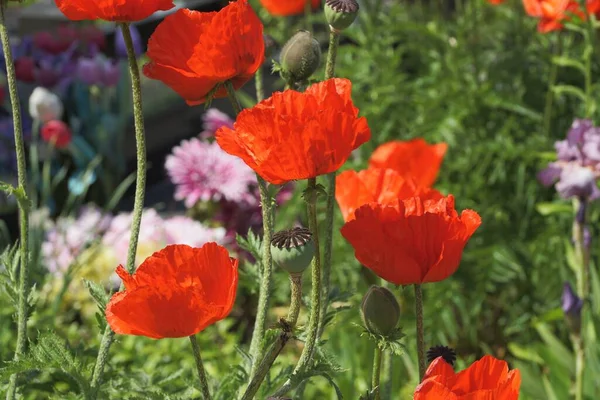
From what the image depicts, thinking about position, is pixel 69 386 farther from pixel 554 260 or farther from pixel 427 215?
pixel 554 260

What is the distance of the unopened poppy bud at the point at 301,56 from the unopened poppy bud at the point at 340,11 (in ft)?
0.12

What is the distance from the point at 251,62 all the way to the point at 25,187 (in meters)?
0.31

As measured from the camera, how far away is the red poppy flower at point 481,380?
0.84m

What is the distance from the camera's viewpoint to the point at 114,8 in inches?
37.6

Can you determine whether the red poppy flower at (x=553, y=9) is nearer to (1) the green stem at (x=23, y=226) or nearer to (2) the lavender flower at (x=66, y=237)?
(2) the lavender flower at (x=66, y=237)

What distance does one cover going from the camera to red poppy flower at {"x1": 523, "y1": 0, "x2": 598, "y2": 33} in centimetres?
242

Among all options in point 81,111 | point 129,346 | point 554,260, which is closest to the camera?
point 129,346

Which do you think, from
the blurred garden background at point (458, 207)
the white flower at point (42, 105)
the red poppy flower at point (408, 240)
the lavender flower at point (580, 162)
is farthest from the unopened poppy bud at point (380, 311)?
the white flower at point (42, 105)

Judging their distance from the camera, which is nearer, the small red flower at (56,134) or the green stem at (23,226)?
the green stem at (23,226)

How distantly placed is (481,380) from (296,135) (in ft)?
0.91

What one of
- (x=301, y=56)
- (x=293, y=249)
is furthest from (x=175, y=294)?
(x=301, y=56)

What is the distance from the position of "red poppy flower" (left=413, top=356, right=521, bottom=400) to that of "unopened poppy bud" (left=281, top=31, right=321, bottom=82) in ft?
1.25

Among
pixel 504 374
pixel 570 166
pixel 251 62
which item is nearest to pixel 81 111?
pixel 570 166

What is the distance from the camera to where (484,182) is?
9.16 ft
